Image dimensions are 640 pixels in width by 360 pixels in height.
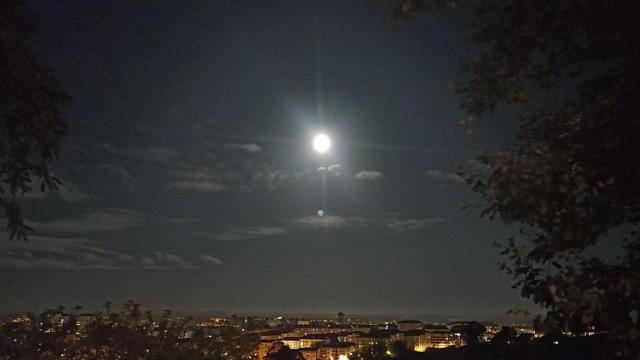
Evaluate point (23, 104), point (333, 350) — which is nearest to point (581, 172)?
point (23, 104)

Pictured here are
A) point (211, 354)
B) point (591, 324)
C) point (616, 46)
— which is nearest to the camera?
point (591, 324)

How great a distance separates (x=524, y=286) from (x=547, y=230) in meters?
0.52

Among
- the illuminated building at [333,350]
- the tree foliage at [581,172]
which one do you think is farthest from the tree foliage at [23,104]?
the illuminated building at [333,350]

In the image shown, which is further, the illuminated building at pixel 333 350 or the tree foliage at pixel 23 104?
the illuminated building at pixel 333 350

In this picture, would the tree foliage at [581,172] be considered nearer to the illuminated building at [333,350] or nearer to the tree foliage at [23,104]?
the tree foliage at [23,104]

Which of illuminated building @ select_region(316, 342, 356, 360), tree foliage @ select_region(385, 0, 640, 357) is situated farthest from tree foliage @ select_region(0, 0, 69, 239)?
illuminated building @ select_region(316, 342, 356, 360)

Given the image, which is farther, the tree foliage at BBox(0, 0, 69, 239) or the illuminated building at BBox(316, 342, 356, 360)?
the illuminated building at BBox(316, 342, 356, 360)

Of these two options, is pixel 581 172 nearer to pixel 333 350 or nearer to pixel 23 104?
pixel 23 104

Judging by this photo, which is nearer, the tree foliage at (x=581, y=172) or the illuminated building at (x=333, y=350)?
the tree foliage at (x=581, y=172)

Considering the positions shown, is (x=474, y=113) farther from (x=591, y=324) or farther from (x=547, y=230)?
(x=591, y=324)

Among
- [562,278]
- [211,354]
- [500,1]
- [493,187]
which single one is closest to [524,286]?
[562,278]

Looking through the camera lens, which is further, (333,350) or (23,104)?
(333,350)

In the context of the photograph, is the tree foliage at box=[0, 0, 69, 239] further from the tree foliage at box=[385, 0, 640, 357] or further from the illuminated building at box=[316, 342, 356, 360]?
the illuminated building at box=[316, 342, 356, 360]

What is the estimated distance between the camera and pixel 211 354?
1858 cm
